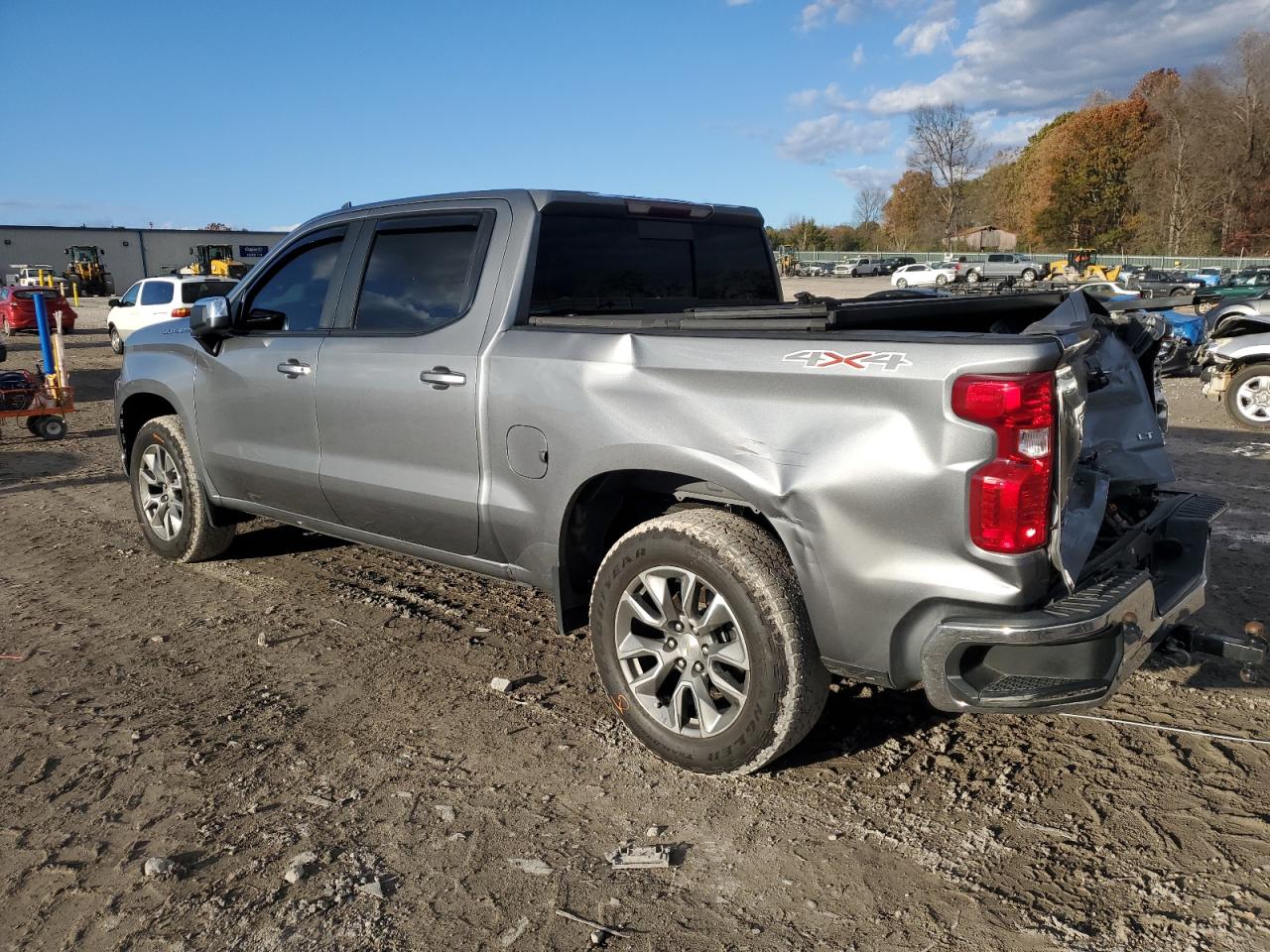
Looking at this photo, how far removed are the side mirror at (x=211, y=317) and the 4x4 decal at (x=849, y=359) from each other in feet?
10.8

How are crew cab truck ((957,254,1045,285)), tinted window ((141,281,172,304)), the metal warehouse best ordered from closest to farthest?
tinted window ((141,281,172,304))
crew cab truck ((957,254,1045,285))
the metal warehouse

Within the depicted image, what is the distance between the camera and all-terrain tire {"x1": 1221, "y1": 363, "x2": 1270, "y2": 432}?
10.6m

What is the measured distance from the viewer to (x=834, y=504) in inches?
117

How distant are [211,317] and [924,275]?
5677 centimetres

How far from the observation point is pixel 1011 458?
2.72 metres

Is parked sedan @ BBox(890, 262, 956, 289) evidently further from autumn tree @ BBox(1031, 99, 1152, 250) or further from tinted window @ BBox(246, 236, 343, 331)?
tinted window @ BBox(246, 236, 343, 331)

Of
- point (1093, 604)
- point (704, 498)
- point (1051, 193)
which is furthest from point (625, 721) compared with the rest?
point (1051, 193)

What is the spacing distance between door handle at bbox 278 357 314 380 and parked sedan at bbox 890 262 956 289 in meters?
54.0

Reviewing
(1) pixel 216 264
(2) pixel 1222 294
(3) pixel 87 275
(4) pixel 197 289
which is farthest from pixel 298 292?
(3) pixel 87 275

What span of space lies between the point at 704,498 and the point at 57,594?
4.07 m

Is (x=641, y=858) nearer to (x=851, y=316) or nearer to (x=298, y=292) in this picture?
(x=851, y=316)

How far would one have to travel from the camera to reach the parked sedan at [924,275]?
55.3 meters

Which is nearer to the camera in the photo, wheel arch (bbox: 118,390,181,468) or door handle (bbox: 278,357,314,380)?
door handle (bbox: 278,357,314,380)

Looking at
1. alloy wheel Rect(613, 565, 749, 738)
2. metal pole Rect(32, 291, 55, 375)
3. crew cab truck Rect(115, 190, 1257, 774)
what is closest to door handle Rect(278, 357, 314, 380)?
crew cab truck Rect(115, 190, 1257, 774)
